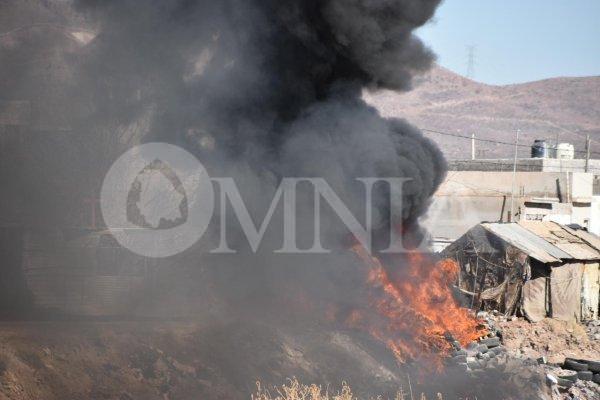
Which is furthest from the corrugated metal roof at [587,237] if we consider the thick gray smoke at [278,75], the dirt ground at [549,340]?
the thick gray smoke at [278,75]

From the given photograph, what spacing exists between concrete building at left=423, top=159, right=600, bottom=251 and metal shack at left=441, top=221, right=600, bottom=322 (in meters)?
6.80

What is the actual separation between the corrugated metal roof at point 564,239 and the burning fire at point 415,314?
22.0 ft

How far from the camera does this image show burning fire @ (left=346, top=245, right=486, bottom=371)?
1720 centimetres

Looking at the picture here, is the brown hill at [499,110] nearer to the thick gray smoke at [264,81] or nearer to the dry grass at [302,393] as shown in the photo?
the thick gray smoke at [264,81]

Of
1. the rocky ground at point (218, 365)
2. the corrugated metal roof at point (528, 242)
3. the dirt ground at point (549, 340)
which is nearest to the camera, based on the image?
the rocky ground at point (218, 365)

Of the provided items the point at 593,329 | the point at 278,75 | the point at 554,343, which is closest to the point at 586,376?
the point at 554,343

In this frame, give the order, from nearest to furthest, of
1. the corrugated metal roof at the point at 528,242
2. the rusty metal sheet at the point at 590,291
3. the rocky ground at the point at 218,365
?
1. the rocky ground at the point at 218,365
2. the corrugated metal roof at the point at 528,242
3. the rusty metal sheet at the point at 590,291

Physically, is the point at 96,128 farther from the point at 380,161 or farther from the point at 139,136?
the point at 380,161

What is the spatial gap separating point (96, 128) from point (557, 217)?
68.3 feet

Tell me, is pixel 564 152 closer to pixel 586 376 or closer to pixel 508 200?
pixel 508 200

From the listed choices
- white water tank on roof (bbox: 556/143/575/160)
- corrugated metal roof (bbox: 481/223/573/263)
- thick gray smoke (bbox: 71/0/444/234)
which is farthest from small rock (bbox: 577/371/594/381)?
white water tank on roof (bbox: 556/143/575/160)

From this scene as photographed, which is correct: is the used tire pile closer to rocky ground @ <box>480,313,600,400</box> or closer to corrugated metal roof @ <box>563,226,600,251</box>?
rocky ground @ <box>480,313,600,400</box>

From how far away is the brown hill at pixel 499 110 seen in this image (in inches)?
3524

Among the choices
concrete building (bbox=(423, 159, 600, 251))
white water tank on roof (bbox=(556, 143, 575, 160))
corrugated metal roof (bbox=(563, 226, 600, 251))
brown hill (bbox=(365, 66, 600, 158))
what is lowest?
corrugated metal roof (bbox=(563, 226, 600, 251))
